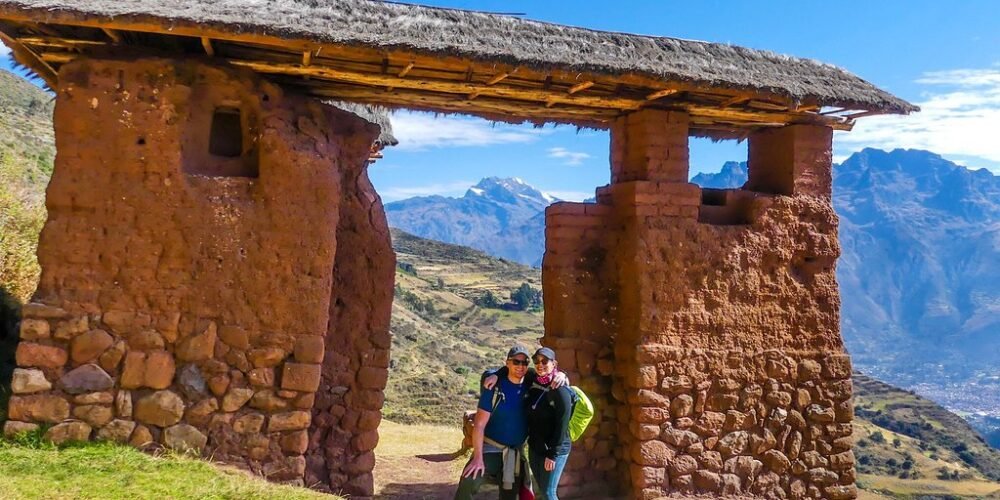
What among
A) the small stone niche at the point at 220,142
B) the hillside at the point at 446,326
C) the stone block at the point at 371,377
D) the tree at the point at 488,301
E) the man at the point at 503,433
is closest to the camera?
the man at the point at 503,433

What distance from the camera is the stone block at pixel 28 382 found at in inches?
218

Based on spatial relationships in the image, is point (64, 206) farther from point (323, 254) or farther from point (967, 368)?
point (967, 368)

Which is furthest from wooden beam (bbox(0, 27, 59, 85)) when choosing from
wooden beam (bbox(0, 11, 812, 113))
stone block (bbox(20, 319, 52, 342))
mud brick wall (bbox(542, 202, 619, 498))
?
mud brick wall (bbox(542, 202, 619, 498))

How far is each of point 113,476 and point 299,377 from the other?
1396 mm

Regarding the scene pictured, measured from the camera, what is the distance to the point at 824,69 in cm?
776

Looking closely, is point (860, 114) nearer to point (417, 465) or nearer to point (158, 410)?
point (417, 465)

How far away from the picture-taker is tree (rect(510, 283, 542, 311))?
139ft

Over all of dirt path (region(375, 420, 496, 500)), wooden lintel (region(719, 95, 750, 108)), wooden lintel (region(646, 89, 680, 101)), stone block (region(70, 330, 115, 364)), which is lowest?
dirt path (region(375, 420, 496, 500))

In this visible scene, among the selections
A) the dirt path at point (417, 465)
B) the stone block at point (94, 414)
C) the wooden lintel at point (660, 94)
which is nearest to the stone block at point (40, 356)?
the stone block at point (94, 414)

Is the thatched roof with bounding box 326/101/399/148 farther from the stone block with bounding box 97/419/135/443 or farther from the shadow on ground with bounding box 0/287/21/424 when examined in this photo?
the stone block with bounding box 97/419/135/443

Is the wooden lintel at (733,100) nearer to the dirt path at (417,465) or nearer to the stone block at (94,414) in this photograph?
the dirt path at (417,465)

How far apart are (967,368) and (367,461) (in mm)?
184966

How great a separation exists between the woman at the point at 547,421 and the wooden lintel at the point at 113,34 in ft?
12.7

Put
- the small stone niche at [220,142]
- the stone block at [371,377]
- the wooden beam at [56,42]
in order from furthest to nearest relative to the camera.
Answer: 1. the stone block at [371,377]
2. the small stone niche at [220,142]
3. the wooden beam at [56,42]
